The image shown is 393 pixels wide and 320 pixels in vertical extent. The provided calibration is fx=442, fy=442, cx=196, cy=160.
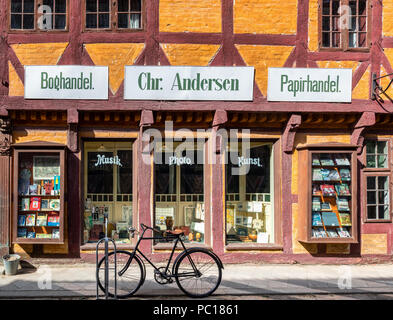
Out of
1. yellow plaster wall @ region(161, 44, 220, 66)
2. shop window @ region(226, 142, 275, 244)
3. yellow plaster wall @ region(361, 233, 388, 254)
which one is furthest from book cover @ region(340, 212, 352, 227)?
yellow plaster wall @ region(161, 44, 220, 66)

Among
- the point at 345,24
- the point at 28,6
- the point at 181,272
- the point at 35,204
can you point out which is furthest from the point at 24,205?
the point at 345,24

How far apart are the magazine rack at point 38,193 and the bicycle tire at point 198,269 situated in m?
3.34

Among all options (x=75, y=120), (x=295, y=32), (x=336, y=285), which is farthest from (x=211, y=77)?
(x=336, y=285)

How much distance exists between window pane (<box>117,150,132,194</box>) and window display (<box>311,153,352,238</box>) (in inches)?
162

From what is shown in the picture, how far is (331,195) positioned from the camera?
32.5ft

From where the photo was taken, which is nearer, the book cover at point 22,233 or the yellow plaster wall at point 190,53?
the book cover at point 22,233

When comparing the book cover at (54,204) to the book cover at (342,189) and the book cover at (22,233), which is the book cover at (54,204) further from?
the book cover at (342,189)

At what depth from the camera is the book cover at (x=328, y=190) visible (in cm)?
990

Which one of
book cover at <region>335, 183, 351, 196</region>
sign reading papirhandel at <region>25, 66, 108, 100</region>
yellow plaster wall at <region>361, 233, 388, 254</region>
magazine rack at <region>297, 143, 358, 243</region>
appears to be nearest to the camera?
sign reading papirhandel at <region>25, 66, 108, 100</region>

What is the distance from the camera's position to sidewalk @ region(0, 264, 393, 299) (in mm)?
7633

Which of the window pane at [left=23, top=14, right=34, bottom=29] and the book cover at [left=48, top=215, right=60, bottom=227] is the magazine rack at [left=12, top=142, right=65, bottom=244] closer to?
the book cover at [left=48, top=215, right=60, bottom=227]

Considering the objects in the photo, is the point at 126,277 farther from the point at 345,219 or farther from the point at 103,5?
the point at 103,5

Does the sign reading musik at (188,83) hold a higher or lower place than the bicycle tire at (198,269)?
higher

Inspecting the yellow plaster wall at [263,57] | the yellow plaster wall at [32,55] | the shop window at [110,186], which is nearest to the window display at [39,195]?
the shop window at [110,186]
